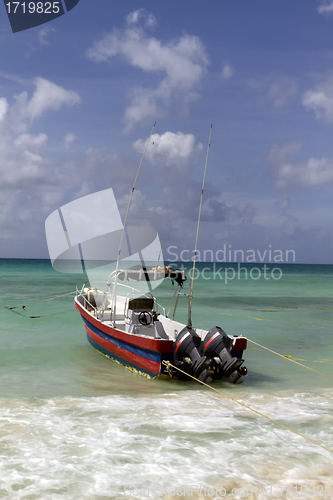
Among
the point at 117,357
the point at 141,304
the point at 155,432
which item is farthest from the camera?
the point at 141,304

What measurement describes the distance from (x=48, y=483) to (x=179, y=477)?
1691mm

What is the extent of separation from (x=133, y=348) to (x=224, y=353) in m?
2.31

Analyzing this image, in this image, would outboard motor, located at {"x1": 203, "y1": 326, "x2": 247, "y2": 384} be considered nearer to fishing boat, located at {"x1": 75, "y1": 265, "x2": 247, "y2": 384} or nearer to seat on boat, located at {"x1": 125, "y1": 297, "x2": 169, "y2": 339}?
fishing boat, located at {"x1": 75, "y1": 265, "x2": 247, "y2": 384}

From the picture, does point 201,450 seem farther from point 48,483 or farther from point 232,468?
point 48,483

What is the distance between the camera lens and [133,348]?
9.95 metres

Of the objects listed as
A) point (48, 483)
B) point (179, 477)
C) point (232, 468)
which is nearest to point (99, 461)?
point (48, 483)

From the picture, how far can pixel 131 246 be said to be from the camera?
11.0 metres

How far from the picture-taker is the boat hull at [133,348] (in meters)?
9.05

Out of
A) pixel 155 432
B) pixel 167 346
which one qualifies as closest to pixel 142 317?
pixel 167 346

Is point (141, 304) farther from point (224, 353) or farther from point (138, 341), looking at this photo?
point (224, 353)

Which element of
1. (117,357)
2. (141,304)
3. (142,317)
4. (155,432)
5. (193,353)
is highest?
(141,304)

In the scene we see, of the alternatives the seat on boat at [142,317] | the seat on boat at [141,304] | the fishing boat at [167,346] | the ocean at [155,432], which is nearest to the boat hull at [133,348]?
the fishing boat at [167,346]

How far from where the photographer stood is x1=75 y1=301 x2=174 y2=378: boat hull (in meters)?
9.05

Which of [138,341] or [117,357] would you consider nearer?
[138,341]
